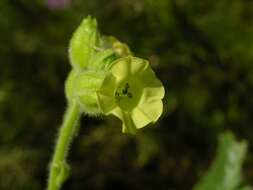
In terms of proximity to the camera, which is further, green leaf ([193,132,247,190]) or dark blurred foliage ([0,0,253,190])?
dark blurred foliage ([0,0,253,190])

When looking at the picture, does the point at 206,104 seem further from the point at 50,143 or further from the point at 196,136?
the point at 50,143

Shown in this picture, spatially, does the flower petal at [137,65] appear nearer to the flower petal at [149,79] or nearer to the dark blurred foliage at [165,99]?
the flower petal at [149,79]

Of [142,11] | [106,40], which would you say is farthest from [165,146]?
[106,40]

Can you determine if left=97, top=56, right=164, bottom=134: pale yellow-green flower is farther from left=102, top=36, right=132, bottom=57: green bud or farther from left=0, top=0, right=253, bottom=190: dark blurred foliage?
left=0, top=0, right=253, bottom=190: dark blurred foliage

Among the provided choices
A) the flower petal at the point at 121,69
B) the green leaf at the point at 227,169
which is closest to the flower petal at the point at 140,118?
the flower petal at the point at 121,69

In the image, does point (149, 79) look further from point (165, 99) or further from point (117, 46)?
point (165, 99)

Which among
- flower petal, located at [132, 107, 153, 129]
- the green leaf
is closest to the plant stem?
flower petal, located at [132, 107, 153, 129]
